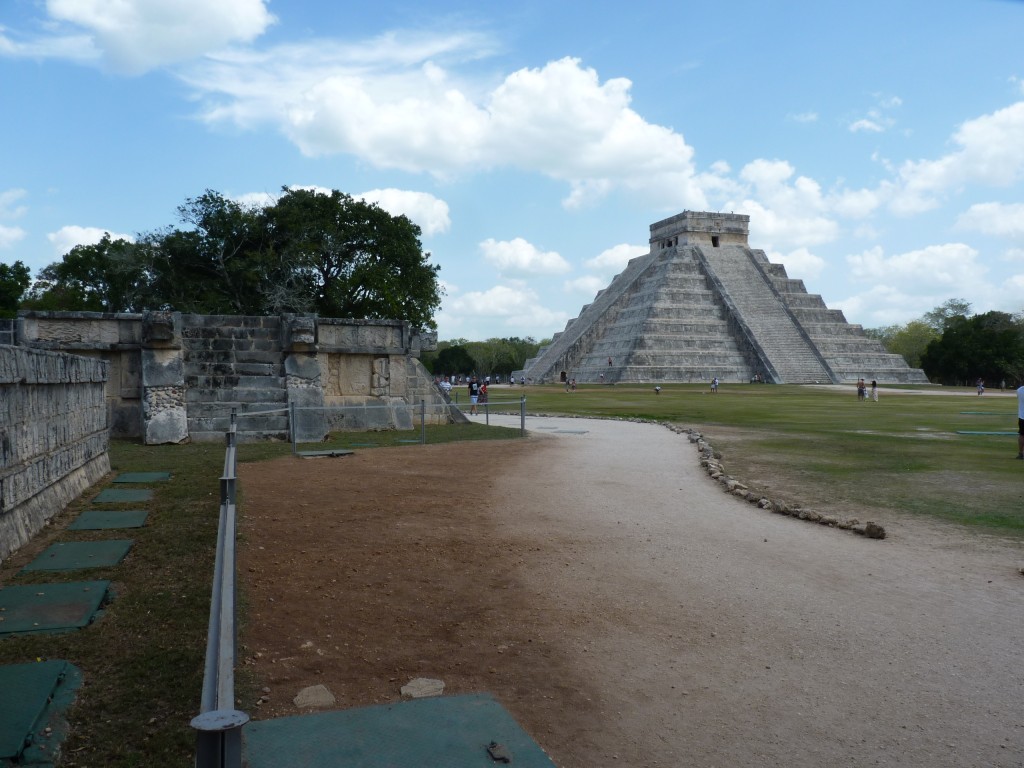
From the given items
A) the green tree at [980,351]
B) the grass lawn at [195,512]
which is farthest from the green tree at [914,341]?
the grass lawn at [195,512]

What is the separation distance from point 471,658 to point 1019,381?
67.7 m

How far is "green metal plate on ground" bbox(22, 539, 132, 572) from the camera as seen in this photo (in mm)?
5242

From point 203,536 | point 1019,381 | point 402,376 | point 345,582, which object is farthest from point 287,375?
point 1019,381

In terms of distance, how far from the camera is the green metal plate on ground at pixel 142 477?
354 inches

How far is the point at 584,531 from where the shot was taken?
23.4ft

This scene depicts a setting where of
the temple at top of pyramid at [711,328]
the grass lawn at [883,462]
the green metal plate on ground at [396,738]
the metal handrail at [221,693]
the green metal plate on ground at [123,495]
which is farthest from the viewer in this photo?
the temple at top of pyramid at [711,328]

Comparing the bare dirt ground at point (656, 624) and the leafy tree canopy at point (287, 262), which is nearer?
the bare dirt ground at point (656, 624)

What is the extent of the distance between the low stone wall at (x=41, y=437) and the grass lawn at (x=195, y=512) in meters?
0.21

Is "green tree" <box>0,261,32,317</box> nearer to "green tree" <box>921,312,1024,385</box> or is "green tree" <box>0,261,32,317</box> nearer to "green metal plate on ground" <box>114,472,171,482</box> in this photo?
"green metal plate on ground" <box>114,472,171,482</box>

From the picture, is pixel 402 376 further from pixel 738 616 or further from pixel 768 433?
pixel 738 616

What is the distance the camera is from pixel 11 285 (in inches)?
1737

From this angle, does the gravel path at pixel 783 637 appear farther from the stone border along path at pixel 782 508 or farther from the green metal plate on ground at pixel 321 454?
the green metal plate on ground at pixel 321 454

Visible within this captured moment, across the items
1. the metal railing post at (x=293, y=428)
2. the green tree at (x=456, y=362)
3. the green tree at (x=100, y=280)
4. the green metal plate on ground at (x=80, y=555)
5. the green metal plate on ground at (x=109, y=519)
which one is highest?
the green tree at (x=100, y=280)

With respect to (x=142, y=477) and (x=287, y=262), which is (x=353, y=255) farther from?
(x=142, y=477)
